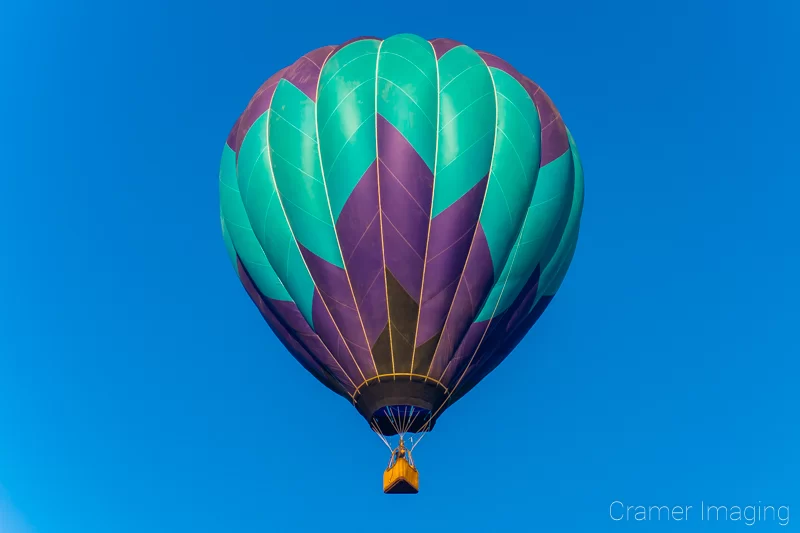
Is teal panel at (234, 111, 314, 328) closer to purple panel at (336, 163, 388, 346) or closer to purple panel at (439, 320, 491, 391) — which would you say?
purple panel at (336, 163, 388, 346)

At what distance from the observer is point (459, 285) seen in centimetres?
2372

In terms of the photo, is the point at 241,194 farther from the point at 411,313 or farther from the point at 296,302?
the point at 411,313

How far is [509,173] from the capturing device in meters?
24.1

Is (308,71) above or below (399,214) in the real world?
above

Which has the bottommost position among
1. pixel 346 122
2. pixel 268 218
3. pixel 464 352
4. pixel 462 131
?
pixel 464 352

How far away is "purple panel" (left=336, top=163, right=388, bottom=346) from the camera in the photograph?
23438 millimetres

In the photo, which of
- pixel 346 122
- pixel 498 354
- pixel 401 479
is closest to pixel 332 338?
pixel 401 479

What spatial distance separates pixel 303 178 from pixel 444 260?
2.51m

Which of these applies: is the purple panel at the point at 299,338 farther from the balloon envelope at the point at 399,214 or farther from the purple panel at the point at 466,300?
the purple panel at the point at 466,300

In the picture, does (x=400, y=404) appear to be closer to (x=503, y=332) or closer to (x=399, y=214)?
(x=503, y=332)

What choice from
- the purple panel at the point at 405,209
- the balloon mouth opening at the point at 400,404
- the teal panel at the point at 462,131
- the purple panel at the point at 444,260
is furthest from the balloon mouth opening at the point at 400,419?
the teal panel at the point at 462,131

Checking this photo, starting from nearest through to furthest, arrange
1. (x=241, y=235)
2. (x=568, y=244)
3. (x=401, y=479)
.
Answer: (x=401, y=479)
(x=241, y=235)
(x=568, y=244)

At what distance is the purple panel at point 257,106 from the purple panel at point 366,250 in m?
2.57

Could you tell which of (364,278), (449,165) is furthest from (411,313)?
(449,165)
